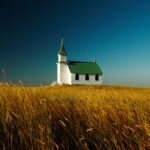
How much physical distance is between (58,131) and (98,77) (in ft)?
90.8

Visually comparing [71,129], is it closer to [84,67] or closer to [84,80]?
[84,80]

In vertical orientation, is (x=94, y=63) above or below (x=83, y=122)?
above

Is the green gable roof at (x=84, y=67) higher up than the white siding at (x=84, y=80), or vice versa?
the green gable roof at (x=84, y=67)

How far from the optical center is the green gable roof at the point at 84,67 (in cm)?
2862

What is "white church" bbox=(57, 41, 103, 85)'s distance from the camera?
28.3 m

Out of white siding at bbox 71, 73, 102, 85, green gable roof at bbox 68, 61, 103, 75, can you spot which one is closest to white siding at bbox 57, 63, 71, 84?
green gable roof at bbox 68, 61, 103, 75

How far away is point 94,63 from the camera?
31.6 meters

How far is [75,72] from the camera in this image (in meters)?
28.1

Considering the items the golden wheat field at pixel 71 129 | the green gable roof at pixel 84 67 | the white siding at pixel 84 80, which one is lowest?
the golden wheat field at pixel 71 129

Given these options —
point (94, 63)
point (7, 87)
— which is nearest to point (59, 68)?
point (94, 63)

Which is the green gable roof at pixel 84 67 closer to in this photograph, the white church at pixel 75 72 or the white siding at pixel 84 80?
the white church at pixel 75 72

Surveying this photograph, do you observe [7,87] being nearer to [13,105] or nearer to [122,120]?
[13,105]

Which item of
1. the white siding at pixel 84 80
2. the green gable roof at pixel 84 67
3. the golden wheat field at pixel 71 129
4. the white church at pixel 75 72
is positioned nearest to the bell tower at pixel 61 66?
the white church at pixel 75 72

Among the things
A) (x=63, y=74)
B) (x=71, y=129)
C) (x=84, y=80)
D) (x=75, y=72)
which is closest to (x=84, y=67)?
(x=75, y=72)
